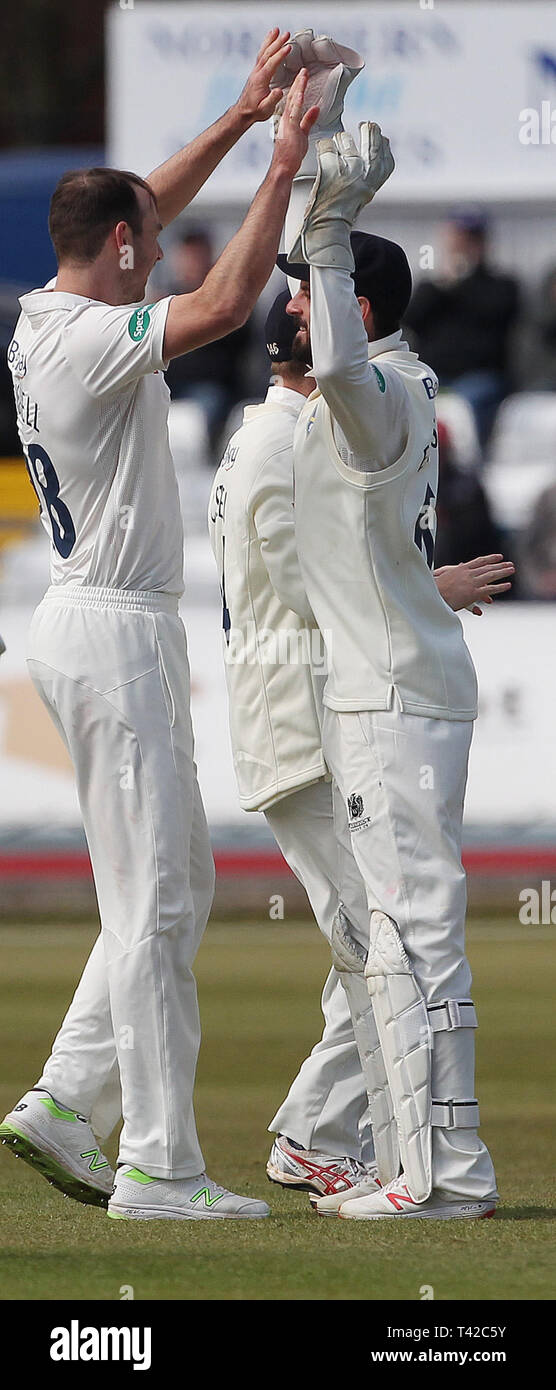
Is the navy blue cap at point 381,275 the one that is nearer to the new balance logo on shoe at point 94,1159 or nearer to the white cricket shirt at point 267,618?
the white cricket shirt at point 267,618

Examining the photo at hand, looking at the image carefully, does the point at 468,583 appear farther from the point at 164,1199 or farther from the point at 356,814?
the point at 164,1199

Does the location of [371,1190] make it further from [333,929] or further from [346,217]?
[346,217]

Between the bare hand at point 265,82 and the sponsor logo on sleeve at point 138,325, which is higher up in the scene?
the bare hand at point 265,82

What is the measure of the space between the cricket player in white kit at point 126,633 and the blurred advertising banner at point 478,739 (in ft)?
24.6

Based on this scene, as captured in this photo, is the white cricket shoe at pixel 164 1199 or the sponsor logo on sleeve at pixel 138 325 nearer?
the sponsor logo on sleeve at pixel 138 325

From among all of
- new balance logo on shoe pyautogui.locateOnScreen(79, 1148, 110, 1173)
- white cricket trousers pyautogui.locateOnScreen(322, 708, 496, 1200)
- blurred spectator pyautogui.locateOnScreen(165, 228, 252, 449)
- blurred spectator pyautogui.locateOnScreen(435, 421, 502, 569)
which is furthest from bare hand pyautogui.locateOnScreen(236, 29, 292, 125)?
blurred spectator pyautogui.locateOnScreen(165, 228, 252, 449)

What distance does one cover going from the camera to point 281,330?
18.5 ft

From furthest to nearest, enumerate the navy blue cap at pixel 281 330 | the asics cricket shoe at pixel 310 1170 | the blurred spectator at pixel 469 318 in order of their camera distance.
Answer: the blurred spectator at pixel 469 318 → the navy blue cap at pixel 281 330 → the asics cricket shoe at pixel 310 1170

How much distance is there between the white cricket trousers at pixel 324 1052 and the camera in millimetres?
5605

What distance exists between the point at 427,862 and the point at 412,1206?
77cm

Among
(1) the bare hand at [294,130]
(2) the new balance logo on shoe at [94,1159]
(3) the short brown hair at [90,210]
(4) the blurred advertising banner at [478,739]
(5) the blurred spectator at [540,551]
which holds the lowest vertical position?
(4) the blurred advertising banner at [478,739]

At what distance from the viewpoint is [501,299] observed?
649 inches

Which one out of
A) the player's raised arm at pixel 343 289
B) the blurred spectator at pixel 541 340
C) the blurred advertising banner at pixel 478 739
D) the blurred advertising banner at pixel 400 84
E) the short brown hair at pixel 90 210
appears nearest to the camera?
the player's raised arm at pixel 343 289

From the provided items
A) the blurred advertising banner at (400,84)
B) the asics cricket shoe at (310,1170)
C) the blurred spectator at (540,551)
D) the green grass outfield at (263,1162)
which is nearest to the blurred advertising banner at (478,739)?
the green grass outfield at (263,1162)
